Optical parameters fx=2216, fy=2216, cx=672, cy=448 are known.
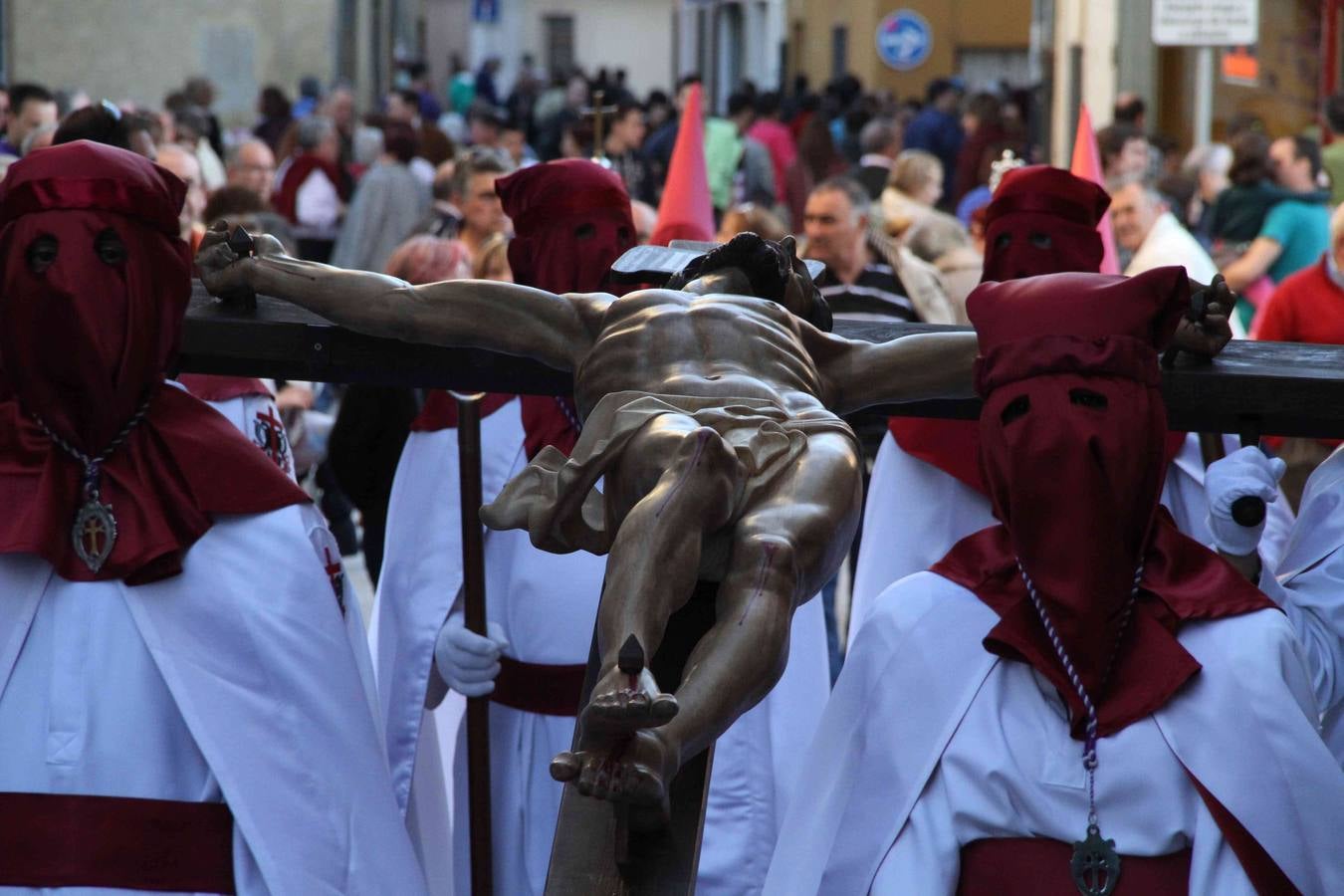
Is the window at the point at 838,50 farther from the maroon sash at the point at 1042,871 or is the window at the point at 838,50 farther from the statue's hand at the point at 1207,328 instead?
the maroon sash at the point at 1042,871

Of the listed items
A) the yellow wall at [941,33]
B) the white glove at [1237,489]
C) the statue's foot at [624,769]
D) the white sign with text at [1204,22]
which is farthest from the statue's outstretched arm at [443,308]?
the yellow wall at [941,33]

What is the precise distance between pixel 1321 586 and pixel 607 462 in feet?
5.55

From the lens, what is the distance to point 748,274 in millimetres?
3084

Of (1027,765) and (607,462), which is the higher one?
(607,462)

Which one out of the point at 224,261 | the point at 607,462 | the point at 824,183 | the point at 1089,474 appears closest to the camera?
the point at 607,462

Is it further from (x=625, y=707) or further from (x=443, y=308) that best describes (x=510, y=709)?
(x=625, y=707)

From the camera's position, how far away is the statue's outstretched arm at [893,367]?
10.1 feet

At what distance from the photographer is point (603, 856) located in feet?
8.36

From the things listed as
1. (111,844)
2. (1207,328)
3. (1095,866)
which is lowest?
(111,844)

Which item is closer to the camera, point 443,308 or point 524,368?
point 443,308

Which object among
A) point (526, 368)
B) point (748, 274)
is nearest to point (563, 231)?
point (526, 368)

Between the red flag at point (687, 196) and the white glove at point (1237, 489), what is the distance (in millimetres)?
3791

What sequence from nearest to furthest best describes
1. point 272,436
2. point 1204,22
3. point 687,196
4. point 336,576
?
point 336,576
point 272,436
point 687,196
point 1204,22

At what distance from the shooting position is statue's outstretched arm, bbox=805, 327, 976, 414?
121 inches
